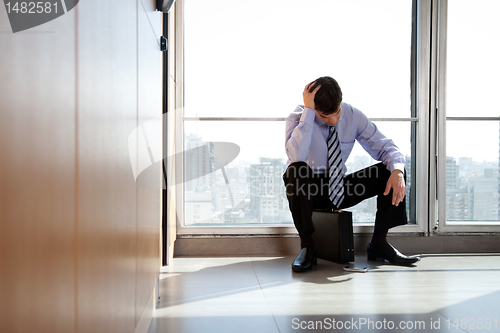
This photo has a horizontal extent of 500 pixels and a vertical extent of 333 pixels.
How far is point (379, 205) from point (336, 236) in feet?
1.28

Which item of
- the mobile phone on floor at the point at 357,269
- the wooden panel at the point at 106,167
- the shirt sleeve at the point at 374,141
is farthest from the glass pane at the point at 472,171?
the wooden panel at the point at 106,167

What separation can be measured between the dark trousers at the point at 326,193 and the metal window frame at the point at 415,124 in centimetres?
37

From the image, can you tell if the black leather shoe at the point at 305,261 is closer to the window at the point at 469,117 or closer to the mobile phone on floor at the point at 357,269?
the mobile phone on floor at the point at 357,269

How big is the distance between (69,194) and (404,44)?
9.60ft

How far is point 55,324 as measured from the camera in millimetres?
464

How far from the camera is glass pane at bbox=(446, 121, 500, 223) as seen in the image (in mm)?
2881

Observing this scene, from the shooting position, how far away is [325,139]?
2510 mm

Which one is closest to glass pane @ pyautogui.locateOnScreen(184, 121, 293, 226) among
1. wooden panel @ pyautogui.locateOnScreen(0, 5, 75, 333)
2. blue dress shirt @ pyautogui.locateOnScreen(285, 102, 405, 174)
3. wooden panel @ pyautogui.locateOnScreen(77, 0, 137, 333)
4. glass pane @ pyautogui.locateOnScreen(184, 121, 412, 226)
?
glass pane @ pyautogui.locateOnScreen(184, 121, 412, 226)

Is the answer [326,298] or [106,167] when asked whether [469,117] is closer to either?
[326,298]

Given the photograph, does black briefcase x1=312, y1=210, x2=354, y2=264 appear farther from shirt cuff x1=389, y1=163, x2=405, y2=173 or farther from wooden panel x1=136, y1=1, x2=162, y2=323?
wooden panel x1=136, y1=1, x2=162, y2=323

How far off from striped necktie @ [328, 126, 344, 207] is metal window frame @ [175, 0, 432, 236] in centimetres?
47

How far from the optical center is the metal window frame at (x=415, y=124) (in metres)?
2.75

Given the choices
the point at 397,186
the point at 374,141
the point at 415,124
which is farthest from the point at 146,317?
the point at 415,124

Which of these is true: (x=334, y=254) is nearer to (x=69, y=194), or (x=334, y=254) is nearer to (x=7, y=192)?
(x=69, y=194)
